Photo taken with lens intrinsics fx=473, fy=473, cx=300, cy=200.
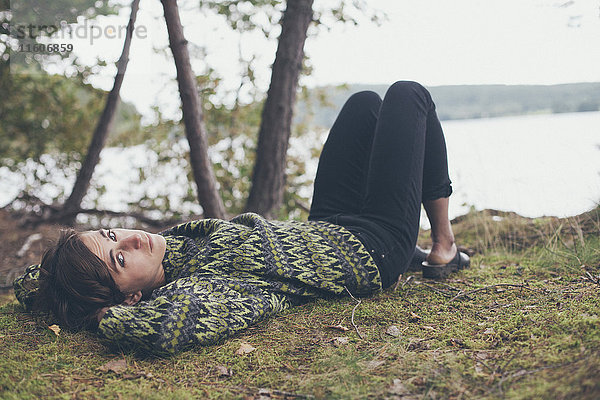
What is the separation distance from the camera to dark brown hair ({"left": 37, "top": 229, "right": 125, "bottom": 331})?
7.65ft

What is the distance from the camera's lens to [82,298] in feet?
7.80

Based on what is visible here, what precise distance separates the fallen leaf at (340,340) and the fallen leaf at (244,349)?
0.38 metres

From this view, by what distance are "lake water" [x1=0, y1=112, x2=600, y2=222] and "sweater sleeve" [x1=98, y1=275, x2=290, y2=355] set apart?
6.90 feet

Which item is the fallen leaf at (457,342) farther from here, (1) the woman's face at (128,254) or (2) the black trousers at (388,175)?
(1) the woman's face at (128,254)

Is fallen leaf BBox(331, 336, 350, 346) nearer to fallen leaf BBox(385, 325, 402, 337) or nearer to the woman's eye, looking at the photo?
fallen leaf BBox(385, 325, 402, 337)

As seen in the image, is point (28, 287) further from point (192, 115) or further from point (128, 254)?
point (192, 115)

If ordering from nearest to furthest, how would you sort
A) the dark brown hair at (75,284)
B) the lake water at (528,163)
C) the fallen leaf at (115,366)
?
the fallen leaf at (115,366)
the dark brown hair at (75,284)
the lake water at (528,163)

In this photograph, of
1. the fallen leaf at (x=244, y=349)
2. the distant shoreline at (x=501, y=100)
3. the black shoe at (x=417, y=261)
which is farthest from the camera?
the distant shoreline at (x=501, y=100)

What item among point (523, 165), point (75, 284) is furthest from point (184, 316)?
point (523, 165)

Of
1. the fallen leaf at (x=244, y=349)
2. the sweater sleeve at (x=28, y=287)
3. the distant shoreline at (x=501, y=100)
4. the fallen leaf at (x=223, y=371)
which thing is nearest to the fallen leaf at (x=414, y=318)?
the fallen leaf at (x=244, y=349)

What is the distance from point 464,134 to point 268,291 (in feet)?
12.4

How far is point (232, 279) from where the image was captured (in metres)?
2.42

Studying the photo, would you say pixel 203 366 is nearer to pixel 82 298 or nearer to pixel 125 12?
pixel 82 298

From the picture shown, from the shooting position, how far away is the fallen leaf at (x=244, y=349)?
2.15 meters
